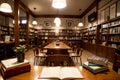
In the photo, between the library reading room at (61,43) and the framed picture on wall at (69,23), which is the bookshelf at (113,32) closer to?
the library reading room at (61,43)

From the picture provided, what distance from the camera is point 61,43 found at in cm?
690

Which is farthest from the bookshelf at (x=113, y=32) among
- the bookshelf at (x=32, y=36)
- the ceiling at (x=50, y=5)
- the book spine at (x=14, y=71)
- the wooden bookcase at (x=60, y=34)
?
the bookshelf at (x=32, y=36)

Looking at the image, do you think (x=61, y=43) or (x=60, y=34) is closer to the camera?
(x=61, y=43)

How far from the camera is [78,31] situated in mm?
11164

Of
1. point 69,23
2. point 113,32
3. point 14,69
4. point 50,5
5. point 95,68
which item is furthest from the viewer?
point 69,23

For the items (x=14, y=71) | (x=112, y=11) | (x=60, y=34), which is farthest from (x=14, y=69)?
(x=60, y=34)

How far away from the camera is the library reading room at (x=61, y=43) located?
1173mm

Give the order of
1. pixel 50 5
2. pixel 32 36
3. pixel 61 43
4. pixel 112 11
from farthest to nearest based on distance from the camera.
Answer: pixel 32 36, pixel 50 5, pixel 61 43, pixel 112 11

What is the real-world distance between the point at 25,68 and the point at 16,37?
533 cm

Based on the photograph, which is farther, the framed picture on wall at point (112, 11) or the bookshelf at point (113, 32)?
the framed picture on wall at point (112, 11)

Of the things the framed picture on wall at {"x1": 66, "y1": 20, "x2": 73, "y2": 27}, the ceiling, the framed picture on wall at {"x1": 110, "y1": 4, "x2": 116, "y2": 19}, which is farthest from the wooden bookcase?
the framed picture on wall at {"x1": 110, "y1": 4, "x2": 116, "y2": 19}

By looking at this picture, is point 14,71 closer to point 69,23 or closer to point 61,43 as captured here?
point 61,43

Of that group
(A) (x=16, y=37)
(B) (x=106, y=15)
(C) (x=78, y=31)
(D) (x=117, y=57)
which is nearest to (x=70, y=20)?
(C) (x=78, y=31)

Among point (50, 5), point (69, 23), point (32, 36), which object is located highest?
point (50, 5)
